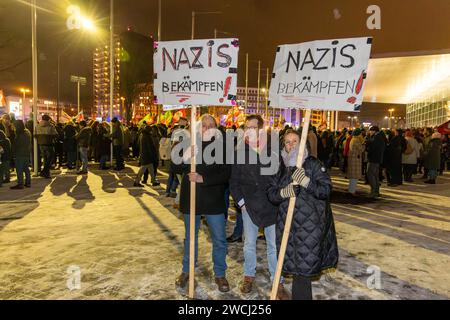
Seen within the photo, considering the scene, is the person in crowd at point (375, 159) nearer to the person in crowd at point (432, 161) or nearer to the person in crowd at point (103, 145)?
the person in crowd at point (432, 161)

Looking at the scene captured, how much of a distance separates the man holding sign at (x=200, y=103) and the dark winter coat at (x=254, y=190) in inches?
5.9

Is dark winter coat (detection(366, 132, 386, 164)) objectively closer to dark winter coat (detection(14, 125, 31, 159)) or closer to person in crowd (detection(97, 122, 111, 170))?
dark winter coat (detection(14, 125, 31, 159))

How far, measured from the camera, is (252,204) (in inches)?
180

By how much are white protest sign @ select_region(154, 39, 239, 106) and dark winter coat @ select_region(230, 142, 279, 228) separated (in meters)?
0.72

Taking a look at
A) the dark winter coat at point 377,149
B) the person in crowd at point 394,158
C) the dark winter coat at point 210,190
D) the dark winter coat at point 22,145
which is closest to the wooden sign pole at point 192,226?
the dark winter coat at point 210,190

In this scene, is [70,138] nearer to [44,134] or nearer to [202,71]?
[44,134]

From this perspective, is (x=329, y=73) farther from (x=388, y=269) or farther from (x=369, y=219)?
(x=369, y=219)

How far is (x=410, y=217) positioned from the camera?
880cm

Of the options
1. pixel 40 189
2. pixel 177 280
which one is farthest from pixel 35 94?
pixel 177 280

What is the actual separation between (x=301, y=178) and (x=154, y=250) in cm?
319

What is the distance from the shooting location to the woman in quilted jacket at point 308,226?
385 cm

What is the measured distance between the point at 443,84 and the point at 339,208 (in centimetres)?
2864

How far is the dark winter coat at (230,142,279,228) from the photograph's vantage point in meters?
4.54

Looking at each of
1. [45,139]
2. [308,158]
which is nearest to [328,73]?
[308,158]
